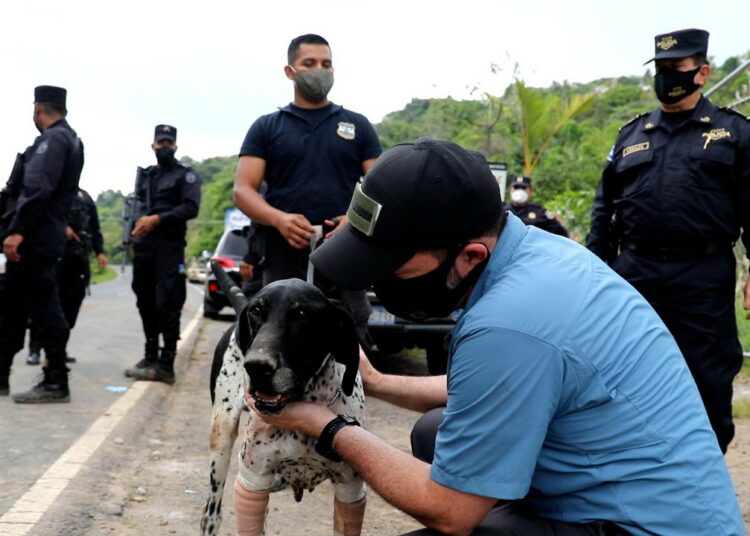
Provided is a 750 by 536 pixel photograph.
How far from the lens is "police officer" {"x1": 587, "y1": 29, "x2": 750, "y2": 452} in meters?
4.11

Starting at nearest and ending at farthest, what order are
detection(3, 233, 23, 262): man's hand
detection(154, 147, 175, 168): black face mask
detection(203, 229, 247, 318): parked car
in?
detection(3, 233, 23, 262): man's hand < detection(154, 147, 175, 168): black face mask < detection(203, 229, 247, 318): parked car

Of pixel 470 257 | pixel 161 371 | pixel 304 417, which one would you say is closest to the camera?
pixel 470 257

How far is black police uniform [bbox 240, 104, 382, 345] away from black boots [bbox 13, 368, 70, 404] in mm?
2444

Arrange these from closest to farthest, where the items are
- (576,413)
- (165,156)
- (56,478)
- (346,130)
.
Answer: (576,413), (56,478), (346,130), (165,156)

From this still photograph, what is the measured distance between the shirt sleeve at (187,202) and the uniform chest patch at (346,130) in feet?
9.60

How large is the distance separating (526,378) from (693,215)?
96.4 inches

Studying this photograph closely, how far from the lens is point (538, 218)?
25.9ft

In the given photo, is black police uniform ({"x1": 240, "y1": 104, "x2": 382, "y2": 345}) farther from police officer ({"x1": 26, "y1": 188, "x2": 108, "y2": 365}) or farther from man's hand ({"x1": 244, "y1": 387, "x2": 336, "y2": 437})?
police officer ({"x1": 26, "y1": 188, "x2": 108, "y2": 365})

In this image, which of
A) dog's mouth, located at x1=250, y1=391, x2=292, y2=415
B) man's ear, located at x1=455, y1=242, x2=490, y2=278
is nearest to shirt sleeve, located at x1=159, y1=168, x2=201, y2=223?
dog's mouth, located at x1=250, y1=391, x2=292, y2=415

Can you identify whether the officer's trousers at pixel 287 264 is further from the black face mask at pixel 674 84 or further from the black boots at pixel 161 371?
Answer: the black boots at pixel 161 371

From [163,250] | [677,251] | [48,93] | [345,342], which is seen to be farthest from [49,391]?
[677,251]

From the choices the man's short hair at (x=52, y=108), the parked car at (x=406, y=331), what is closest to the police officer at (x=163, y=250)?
the man's short hair at (x=52, y=108)

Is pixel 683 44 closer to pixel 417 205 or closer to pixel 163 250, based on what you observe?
pixel 417 205

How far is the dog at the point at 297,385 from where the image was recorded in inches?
114
